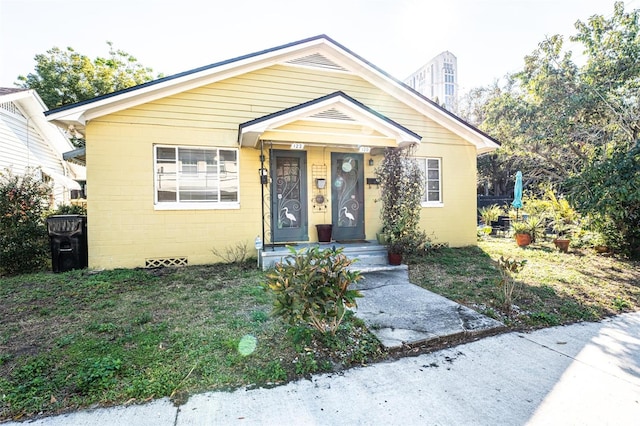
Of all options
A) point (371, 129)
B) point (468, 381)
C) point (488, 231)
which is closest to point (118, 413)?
point (468, 381)

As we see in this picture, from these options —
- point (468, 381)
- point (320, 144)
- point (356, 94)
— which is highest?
point (356, 94)

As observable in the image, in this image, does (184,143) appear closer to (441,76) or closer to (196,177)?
(196,177)

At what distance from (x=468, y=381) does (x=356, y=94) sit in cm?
760

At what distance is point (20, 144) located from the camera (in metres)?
11.2

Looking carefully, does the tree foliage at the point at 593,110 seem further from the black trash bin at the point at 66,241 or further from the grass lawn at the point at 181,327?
the black trash bin at the point at 66,241

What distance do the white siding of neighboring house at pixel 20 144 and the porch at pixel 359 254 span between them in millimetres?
7469

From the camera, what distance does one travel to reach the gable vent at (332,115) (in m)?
6.83

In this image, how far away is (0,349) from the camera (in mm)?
3162

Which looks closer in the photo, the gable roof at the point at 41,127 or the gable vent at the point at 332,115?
the gable vent at the point at 332,115

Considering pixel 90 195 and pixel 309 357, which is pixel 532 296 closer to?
pixel 309 357

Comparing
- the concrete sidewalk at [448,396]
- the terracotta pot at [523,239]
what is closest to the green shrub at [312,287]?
the concrete sidewalk at [448,396]

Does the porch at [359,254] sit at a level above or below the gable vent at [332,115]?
below

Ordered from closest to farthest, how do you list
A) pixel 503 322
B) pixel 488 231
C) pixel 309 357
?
pixel 309 357, pixel 503 322, pixel 488 231

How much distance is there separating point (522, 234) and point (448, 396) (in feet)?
28.8
